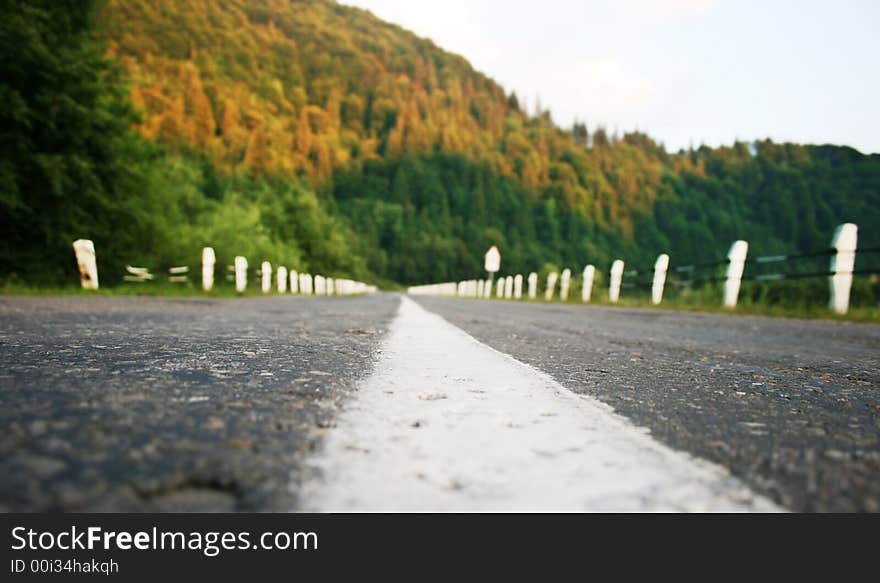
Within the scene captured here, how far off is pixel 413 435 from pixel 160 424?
0.44 metres

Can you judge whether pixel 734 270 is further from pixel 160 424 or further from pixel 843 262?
pixel 160 424

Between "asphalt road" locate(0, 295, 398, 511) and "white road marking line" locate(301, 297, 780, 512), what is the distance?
0.07m

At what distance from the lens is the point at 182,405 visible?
1.13m

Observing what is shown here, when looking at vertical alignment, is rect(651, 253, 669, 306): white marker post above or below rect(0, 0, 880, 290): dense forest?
below

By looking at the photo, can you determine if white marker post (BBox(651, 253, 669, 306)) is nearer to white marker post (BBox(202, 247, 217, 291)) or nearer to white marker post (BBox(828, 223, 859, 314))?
white marker post (BBox(828, 223, 859, 314))

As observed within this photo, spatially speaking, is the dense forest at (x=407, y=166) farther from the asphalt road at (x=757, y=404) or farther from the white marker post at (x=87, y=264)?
the asphalt road at (x=757, y=404)

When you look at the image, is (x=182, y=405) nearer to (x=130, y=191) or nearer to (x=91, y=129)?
(x=91, y=129)

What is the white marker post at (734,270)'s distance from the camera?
9406mm

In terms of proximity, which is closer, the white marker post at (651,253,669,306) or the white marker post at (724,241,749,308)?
the white marker post at (724,241,749,308)

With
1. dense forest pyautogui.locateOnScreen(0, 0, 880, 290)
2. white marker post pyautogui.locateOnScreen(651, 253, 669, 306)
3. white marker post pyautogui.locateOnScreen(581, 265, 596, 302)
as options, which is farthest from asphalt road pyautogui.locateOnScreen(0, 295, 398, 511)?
dense forest pyautogui.locateOnScreen(0, 0, 880, 290)

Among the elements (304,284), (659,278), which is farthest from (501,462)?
(304,284)

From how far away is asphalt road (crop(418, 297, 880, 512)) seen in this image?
0.83 m

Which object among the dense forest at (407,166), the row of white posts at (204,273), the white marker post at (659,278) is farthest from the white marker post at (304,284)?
the white marker post at (659,278)
